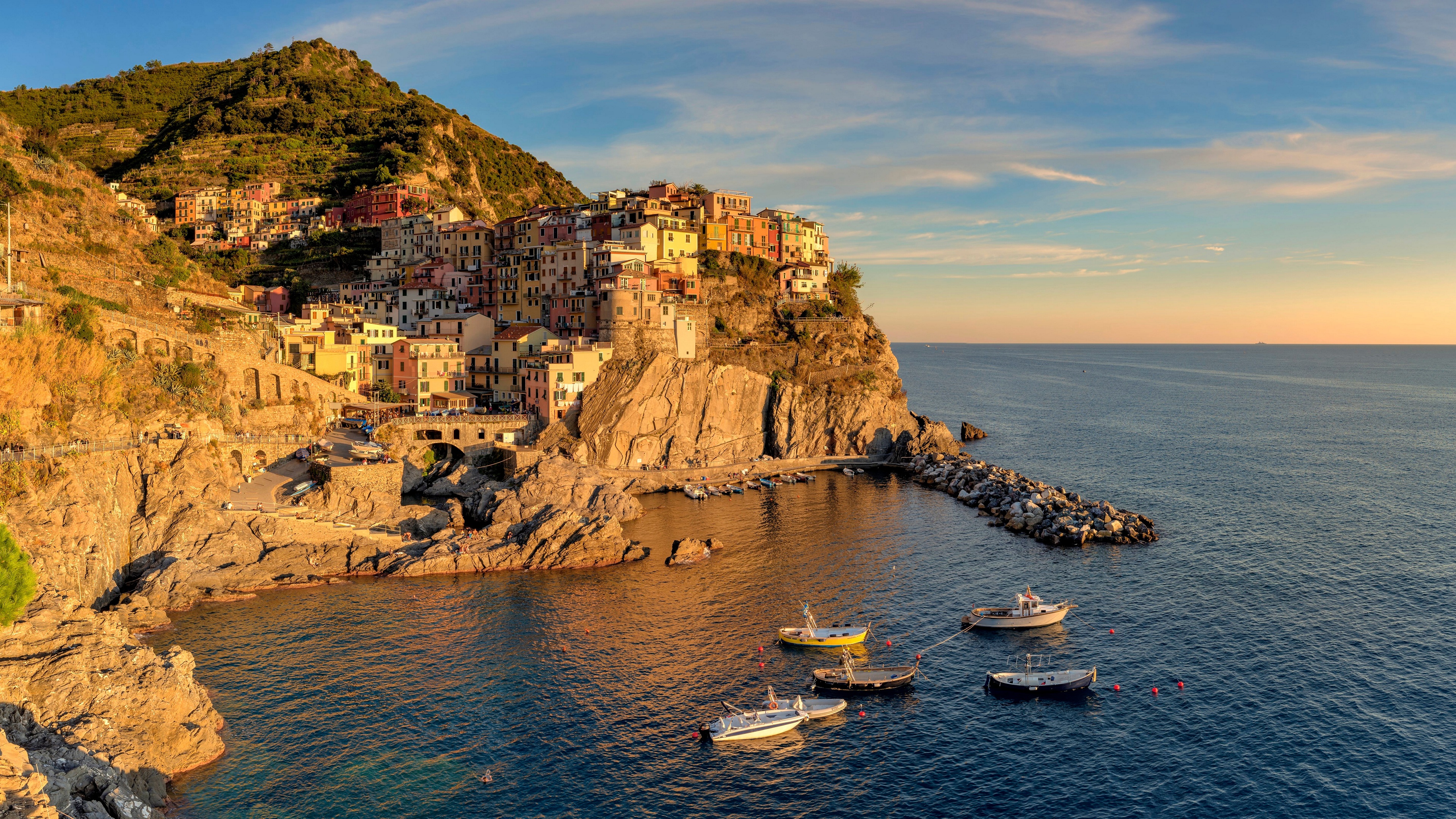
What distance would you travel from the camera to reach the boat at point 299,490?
67438 millimetres

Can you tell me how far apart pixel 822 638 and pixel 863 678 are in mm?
5175

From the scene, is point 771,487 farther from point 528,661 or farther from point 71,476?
point 71,476

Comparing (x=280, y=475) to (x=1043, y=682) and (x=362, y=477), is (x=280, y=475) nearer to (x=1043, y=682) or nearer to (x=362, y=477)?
(x=362, y=477)

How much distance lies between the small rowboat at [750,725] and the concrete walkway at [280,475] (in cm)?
4274

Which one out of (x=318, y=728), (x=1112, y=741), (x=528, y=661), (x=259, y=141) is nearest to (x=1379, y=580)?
(x=1112, y=741)

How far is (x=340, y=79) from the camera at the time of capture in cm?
19812

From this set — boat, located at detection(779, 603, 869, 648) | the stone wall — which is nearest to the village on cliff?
the stone wall

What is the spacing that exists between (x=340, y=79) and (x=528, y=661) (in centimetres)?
19593

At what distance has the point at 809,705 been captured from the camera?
137ft

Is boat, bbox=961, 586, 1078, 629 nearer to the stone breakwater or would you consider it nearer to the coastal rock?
the stone breakwater

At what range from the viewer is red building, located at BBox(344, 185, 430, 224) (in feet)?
463

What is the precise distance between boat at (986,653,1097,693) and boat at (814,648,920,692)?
14.8ft

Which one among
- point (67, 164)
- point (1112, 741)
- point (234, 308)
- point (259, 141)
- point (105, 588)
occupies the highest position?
point (259, 141)

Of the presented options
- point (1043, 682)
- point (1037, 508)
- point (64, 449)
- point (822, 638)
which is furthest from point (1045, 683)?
point (64, 449)
